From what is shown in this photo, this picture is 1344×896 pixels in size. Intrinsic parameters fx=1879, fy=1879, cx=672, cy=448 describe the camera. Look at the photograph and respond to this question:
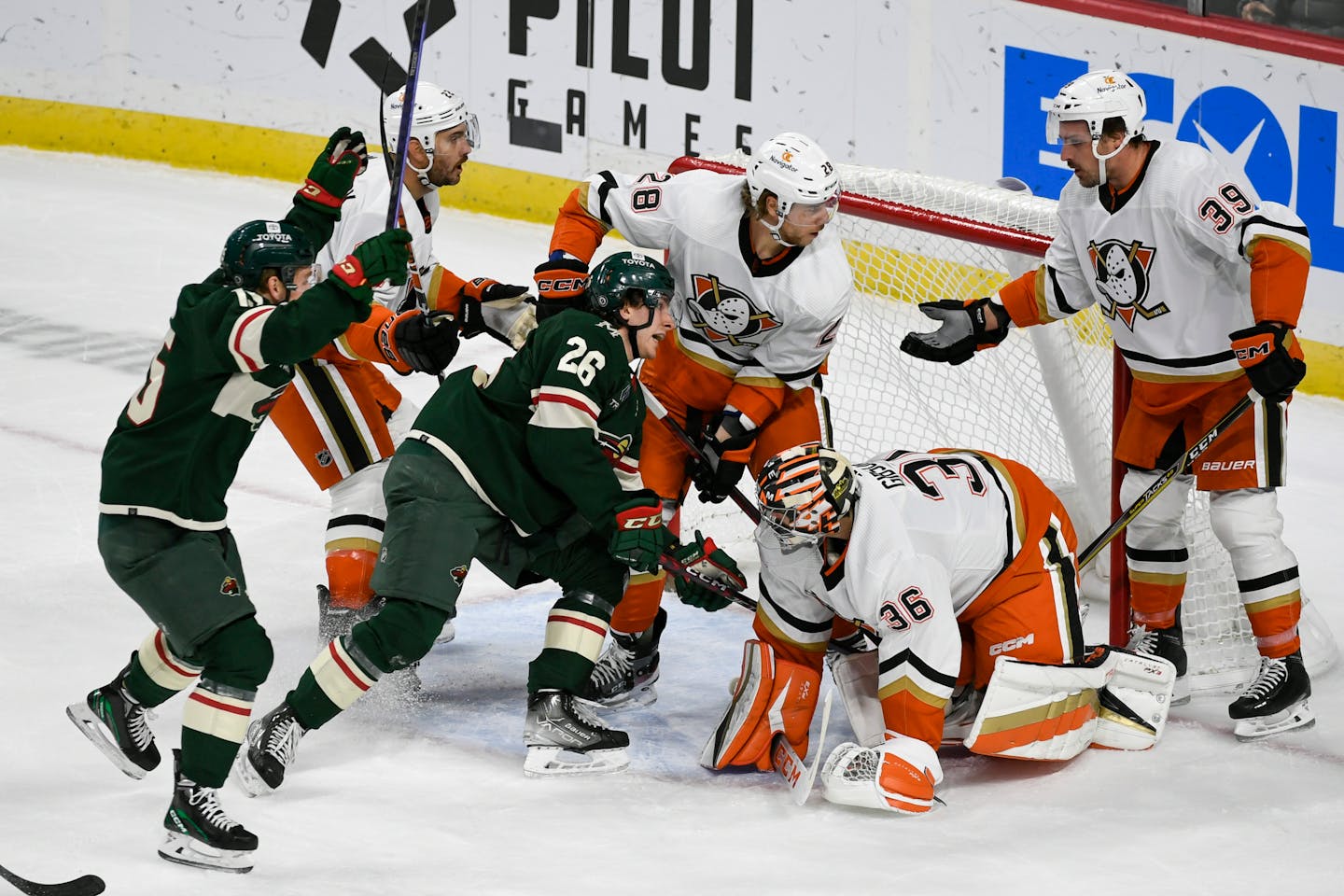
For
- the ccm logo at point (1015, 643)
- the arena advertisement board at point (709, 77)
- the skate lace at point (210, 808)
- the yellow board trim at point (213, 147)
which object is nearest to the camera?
the skate lace at point (210, 808)

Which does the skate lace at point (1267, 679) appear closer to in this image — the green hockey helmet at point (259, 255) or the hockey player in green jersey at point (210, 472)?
the hockey player in green jersey at point (210, 472)

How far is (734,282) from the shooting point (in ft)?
13.1

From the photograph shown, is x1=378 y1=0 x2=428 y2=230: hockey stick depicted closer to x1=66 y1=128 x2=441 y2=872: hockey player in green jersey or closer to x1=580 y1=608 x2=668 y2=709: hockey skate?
x1=66 y1=128 x2=441 y2=872: hockey player in green jersey

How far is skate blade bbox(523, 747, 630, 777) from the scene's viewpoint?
12.0ft

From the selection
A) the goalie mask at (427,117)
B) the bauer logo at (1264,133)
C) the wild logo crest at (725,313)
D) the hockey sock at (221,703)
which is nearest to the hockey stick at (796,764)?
the wild logo crest at (725,313)

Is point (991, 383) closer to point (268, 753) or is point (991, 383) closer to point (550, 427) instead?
point (550, 427)

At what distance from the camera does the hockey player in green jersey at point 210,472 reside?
3.13 meters

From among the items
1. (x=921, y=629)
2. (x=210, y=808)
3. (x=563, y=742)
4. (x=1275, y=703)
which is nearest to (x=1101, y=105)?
(x=921, y=629)

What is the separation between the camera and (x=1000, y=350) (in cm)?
502

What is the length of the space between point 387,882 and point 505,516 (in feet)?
2.78

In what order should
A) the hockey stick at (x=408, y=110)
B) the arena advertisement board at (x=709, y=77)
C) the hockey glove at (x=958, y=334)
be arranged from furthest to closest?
the arena advertisement board at (x=709, y=77) < the hockey glove at (x=958, y=334) < the hockey stick at (x=408, y=110)

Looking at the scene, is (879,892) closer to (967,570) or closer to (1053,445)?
(967,570)

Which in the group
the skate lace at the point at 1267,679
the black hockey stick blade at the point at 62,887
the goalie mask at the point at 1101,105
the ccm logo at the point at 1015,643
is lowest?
the skate lace at the point at 1267,679

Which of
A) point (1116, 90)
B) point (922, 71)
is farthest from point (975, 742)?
point (922, 71)
